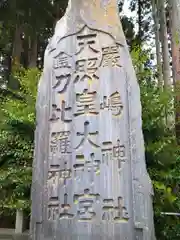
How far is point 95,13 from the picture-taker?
3807 millimetres

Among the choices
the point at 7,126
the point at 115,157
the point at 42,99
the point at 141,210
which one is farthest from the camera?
the point at 7,126

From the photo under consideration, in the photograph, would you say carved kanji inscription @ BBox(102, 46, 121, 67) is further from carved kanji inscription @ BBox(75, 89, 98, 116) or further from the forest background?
the forest background

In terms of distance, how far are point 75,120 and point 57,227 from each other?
1147 millimetres

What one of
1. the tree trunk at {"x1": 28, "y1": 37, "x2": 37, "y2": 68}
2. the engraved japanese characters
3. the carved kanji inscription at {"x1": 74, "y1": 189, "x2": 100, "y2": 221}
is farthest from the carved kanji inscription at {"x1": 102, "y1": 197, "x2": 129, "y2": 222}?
the tree trunk at {"x1": 28, "y1": 37, "x2": 37, "y2": 68}

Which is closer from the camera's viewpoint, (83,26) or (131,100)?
(131,100)

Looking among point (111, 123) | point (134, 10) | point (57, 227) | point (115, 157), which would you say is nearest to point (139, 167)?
point (115, 157)

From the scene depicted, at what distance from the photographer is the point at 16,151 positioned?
5332 mm

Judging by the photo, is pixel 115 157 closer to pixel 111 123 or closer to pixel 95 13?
pixel 111 123

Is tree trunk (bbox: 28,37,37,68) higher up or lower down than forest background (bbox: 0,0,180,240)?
higher up

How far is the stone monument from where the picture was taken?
9.75ft

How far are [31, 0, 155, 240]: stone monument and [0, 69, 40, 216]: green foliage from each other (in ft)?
5.44

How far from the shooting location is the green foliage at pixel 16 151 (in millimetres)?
4920

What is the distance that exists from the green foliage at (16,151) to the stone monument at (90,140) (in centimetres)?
166

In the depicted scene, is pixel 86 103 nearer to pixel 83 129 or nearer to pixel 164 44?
pixel 83 129
